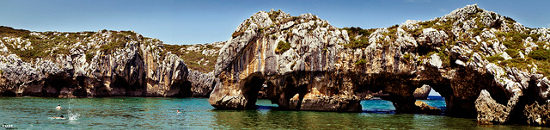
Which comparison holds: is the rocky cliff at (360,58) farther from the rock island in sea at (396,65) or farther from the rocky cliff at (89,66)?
the rocky cliff at (89,66)

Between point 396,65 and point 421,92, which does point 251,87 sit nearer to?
point 396,65

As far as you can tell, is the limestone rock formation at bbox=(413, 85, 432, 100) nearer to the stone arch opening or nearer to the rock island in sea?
the rock island in sea

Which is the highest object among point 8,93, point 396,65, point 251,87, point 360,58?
point 360,58

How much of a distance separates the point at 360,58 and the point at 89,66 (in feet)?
225

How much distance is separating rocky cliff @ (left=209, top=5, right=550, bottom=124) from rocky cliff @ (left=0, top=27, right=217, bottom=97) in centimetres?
5076

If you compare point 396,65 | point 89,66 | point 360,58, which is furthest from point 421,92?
point 89,66

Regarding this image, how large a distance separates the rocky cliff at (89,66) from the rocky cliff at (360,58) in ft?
167

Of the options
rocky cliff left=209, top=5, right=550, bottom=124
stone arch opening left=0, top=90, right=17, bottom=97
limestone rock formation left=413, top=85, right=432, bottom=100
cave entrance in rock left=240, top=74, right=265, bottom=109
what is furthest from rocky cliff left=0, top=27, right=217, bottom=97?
limestone rock formation left=413, top=85, right=432, bottom=100

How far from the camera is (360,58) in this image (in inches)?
1785

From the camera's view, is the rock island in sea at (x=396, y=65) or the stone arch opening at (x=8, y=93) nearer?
the rock island in sea at (x=396, y=65)

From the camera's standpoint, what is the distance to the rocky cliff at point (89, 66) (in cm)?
7756

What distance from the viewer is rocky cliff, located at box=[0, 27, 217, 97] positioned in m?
77.6

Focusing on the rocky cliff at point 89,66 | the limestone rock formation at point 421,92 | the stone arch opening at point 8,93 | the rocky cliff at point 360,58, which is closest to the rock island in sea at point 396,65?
the rocky cliff at point 360,58

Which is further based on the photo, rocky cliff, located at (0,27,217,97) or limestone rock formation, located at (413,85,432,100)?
limestone rock formation, located at (413,85,432,100)
